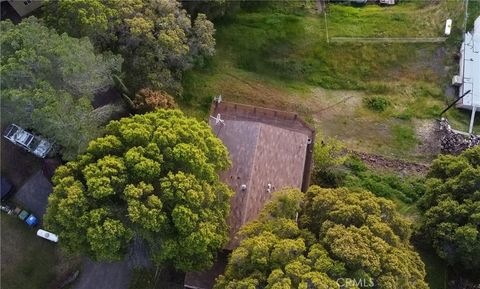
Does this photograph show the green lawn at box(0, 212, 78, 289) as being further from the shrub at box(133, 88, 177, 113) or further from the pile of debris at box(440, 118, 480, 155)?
the pile of debris at box(440, 118, 480, 155)

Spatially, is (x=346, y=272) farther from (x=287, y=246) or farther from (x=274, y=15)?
(x=274, y=15)

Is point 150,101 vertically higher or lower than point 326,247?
higher

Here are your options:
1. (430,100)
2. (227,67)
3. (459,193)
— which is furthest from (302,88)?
(459,193)

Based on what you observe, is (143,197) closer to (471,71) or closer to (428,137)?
(428,137)

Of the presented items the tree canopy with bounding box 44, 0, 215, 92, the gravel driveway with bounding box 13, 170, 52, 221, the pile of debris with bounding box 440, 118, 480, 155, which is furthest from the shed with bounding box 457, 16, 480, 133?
the gravel driveway with bounding box 13, 170, 52, 221

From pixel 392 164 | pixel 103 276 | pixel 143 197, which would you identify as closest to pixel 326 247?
pixel 143 197

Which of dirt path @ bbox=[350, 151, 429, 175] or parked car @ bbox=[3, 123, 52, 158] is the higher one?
dirt path @ bbox=[350, 151, 429, 175]

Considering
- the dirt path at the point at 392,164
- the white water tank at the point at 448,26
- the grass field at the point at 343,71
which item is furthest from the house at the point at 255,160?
the white water tank at the point at 448,26
